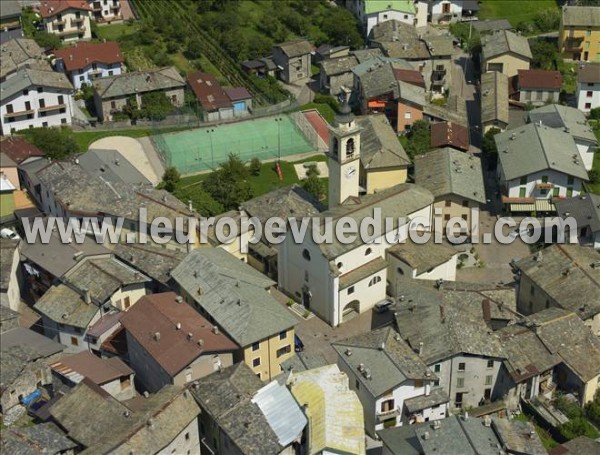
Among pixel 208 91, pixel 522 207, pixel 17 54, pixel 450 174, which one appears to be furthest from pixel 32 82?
pixel 522 207

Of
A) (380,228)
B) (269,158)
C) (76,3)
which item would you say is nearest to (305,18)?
(76,3)

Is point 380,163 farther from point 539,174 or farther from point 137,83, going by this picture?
point 137,83

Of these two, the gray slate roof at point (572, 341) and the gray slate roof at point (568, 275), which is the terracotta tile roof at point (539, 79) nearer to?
the gray slate roof at point (568, 275)

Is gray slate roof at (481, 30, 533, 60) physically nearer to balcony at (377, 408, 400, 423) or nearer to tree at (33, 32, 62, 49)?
tree at (33, 32, 62, 49)

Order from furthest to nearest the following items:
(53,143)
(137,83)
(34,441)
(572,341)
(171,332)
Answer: (137,83) < (53,143) < (572,341) < (171,332) < (34,441)

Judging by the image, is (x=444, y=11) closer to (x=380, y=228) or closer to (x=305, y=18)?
(x=305, y=18)

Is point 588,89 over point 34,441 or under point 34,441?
over
